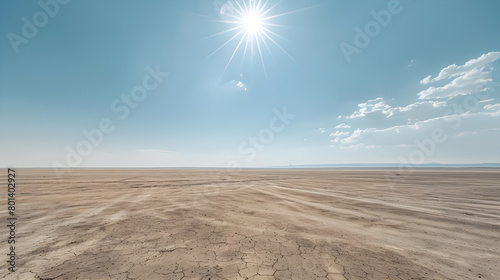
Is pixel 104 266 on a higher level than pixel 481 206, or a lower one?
higher

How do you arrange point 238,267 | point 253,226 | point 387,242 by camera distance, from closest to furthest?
point 238,267 < point 387,242 < point 253,226

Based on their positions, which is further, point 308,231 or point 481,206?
point 481,206

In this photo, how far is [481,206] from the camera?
30.7 feet

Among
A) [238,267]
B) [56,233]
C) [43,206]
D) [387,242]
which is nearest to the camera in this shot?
[238,267]

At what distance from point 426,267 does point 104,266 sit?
751 centimetres

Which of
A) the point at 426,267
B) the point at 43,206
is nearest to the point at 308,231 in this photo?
the point at 426,267

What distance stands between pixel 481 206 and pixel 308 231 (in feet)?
36.2

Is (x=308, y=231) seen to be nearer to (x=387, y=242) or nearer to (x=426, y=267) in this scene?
(x=387, y=242)

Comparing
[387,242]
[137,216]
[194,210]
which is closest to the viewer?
[387,242]

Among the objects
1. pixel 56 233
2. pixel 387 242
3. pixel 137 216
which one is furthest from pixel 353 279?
pixel 56 233

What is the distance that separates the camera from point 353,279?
3562 mm

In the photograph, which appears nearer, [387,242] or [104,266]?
[104,266]

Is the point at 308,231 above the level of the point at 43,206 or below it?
below

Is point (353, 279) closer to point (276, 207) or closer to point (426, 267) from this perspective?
point (426, 267)
